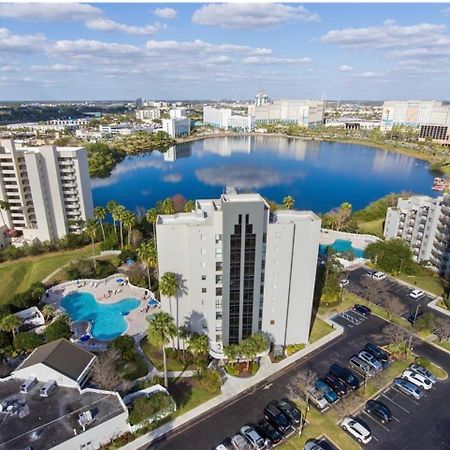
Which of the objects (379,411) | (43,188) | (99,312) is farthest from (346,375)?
(43,188)

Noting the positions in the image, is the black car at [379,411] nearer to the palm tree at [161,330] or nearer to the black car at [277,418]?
the black car at [277,418]

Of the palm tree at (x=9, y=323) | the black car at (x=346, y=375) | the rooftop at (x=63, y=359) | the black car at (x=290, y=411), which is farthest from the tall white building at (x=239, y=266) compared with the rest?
the palm tree at (x=9, y=323)

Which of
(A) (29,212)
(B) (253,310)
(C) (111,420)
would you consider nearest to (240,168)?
(A) (29,212)

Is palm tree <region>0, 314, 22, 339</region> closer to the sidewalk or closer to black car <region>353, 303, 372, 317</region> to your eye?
the sidewalk

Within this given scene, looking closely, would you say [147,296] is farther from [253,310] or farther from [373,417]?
[373,417]

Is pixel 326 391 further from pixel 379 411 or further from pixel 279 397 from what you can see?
pixel 379 411
